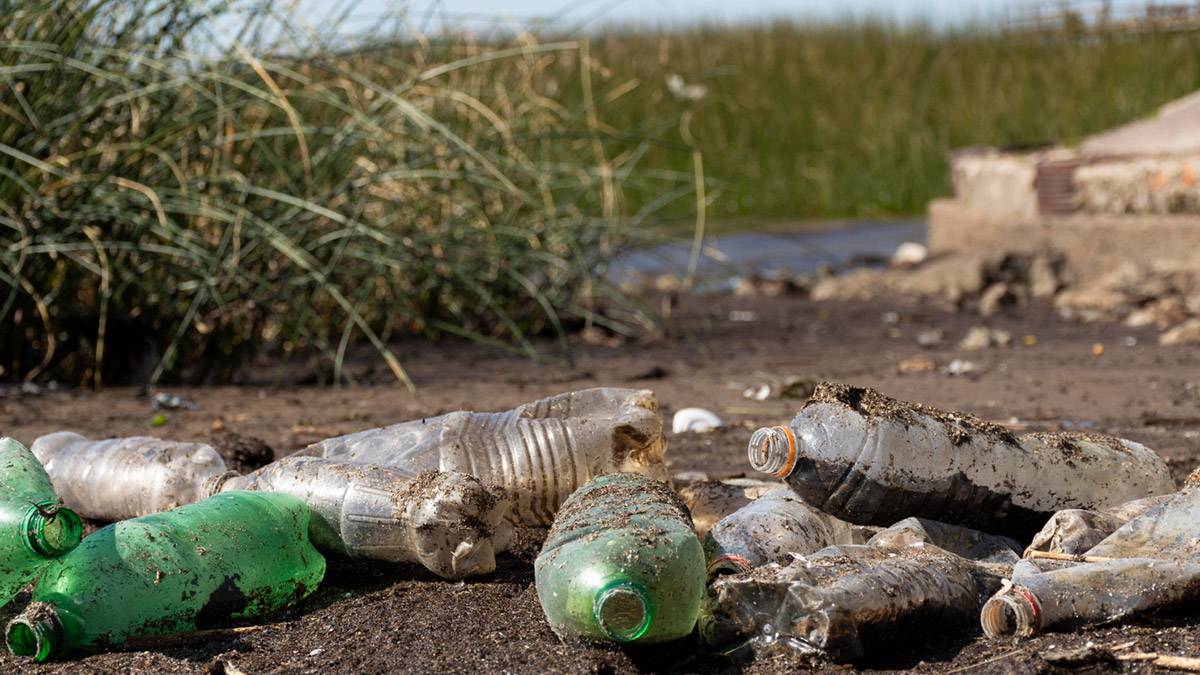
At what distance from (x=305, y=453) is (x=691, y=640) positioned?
1045 millimetres

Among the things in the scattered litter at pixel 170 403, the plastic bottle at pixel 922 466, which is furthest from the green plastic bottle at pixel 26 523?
the scattered litter at pixel 170 403

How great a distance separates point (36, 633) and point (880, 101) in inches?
563

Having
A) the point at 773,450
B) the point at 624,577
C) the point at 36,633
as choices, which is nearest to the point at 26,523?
the point at 36,633

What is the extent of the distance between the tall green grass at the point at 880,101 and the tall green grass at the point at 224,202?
677cm

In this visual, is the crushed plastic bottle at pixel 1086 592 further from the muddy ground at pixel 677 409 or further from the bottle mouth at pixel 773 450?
the bottle mouth at pixel 773 450

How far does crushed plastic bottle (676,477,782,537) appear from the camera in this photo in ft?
7.52

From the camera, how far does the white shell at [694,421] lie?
3.32 metres

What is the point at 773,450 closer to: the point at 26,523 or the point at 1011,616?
the point at 1011,616

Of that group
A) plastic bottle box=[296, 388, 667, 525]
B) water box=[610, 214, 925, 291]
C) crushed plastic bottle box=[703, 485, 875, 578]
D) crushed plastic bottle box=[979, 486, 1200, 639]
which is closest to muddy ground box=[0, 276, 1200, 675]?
crushed plastic bottle box=[979, 486, 1200, 639]

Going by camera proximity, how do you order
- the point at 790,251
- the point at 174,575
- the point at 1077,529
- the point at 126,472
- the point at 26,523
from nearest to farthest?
the point at 26,523 → the point at 174,575 → the point at 1077,529 → the point at 126,472 → the point at 790,251

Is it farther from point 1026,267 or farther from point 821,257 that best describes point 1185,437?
point 821,257

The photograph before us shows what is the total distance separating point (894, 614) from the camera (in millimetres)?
1684

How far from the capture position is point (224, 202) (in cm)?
387

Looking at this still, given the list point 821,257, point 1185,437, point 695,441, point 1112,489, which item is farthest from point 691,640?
point 821,257
